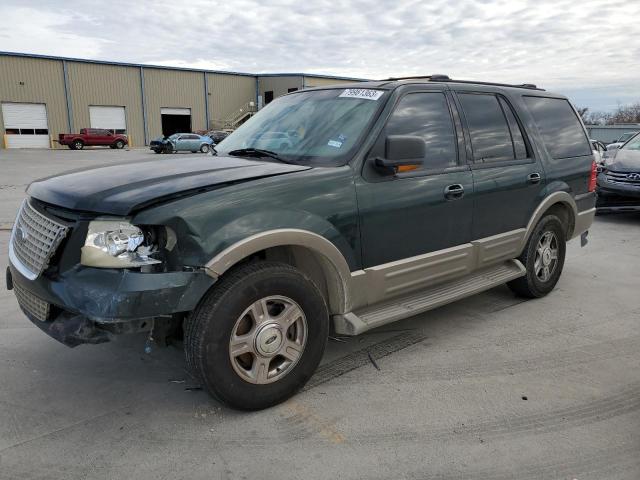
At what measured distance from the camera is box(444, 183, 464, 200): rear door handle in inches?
150

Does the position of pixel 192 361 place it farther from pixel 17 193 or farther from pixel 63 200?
pixel 17 193

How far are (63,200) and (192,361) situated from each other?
1106 mm

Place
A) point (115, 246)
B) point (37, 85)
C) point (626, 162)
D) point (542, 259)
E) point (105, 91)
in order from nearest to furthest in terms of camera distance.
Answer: point (115, 246) < point (542, 259) < point (626, 162) < point (37, 85) < point (105, 91)

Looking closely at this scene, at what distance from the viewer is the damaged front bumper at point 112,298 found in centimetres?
251

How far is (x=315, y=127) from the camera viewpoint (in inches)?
147

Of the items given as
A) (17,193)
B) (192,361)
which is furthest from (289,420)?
(17,193)

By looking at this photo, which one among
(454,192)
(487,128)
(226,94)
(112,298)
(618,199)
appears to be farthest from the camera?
(226,94)

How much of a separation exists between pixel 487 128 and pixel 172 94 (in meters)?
47.2

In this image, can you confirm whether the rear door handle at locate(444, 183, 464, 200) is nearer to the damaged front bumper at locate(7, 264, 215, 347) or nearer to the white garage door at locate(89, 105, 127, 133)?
the damaged front bumper at locate(7, 264, 215, 347)

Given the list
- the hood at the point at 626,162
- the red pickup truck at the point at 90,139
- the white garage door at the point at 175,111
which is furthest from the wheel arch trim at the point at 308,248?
the white garage door at the point at 175,111

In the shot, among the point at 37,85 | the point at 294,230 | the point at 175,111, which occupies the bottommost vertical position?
the point at 294,230

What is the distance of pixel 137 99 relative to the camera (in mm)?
45469

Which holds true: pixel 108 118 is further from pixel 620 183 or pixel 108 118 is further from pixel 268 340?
pixel 268 340

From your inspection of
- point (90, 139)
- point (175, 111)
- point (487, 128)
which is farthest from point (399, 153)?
point (175, 111)
